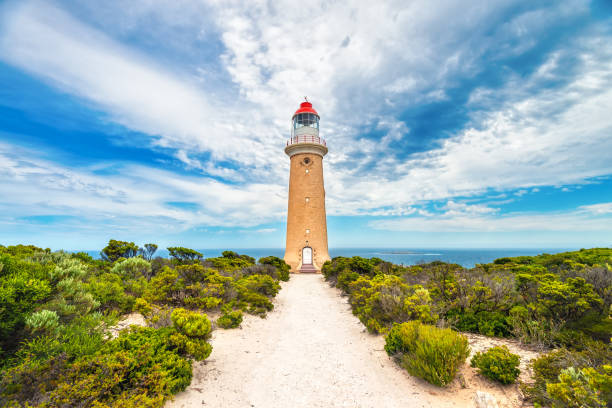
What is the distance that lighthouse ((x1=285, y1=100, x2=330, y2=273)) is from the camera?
21.0 meters

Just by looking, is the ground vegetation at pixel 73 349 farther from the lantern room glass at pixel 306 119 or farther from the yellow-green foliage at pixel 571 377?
the lantern room glass at pixel 306 119

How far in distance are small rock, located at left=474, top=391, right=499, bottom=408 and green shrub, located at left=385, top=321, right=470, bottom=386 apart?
1.52ft

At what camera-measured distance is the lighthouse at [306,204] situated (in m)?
21.0

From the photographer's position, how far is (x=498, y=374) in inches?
161

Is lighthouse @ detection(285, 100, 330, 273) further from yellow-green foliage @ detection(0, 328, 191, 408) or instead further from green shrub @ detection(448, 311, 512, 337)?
yellow-green foliage @ detection(0, 328, 191, 408)

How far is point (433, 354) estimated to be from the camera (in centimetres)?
450

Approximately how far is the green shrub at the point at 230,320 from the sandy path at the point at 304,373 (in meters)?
0.17

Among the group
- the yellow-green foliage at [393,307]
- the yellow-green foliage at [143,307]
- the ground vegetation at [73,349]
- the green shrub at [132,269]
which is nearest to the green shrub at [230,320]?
the yellow-green foliage at [143,307]

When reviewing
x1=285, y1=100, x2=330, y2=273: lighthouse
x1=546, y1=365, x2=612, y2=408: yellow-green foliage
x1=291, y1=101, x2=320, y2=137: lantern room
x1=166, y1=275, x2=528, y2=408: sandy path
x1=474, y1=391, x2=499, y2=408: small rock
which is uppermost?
x1=291, y1=101, x2=320, y2=137: lantern room

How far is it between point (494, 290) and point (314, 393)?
5.69 m

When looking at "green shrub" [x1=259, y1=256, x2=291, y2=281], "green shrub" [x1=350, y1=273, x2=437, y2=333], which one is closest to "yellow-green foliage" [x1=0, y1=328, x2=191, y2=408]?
"green shrub" [x1=350, y1=273, x2=437, y2=333]

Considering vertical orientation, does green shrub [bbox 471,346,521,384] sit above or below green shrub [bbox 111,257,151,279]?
below

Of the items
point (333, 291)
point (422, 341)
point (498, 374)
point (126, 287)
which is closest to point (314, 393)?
point (422, 341)

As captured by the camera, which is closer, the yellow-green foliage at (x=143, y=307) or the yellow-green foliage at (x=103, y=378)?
the yellow-green foliage at (x=103, y=378)
